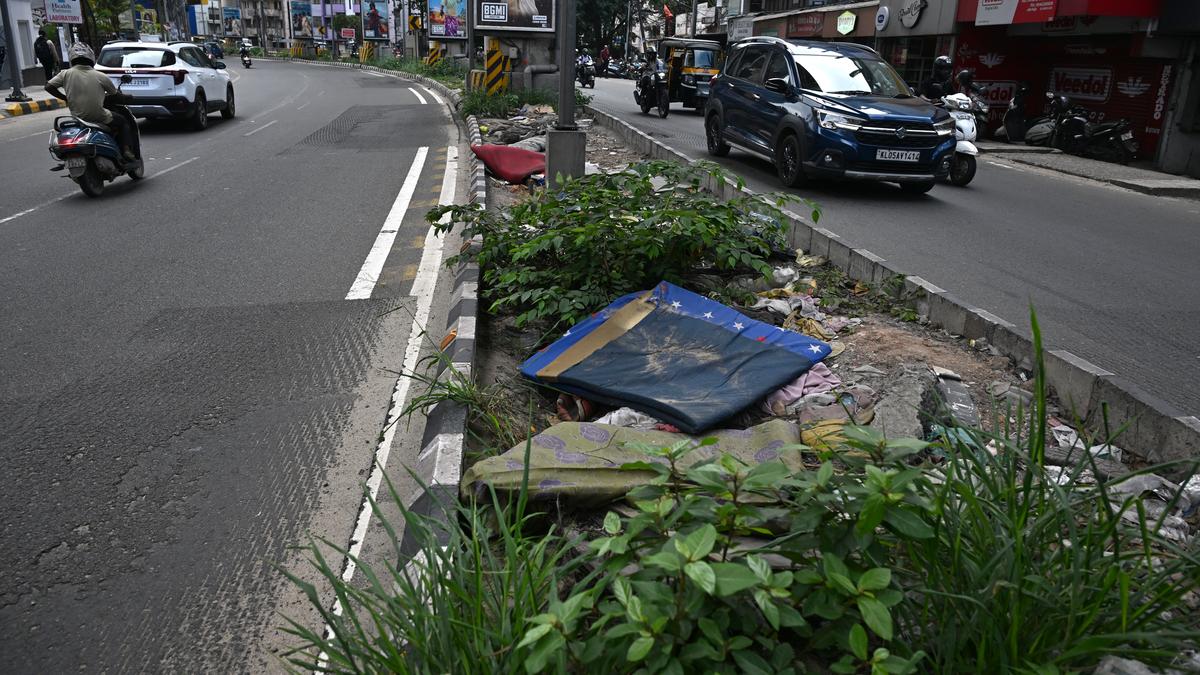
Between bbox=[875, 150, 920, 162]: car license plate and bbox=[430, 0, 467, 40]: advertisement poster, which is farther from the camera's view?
bbox=[430, 0, 467, 40]: advertisement poster

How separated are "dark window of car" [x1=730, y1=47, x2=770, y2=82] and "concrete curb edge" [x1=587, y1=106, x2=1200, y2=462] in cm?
613

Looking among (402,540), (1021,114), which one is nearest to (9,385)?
(402,540)

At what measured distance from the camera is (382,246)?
812 cm

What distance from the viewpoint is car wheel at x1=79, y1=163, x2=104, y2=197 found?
1014cm

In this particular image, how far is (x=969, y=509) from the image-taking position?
2.32 m

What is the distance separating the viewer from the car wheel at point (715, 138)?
14211 millimetres

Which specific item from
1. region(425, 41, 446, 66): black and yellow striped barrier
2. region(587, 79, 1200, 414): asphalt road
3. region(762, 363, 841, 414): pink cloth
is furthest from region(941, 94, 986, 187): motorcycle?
Answer: region(425, 41, 446, 66): black and yellow striped barrier

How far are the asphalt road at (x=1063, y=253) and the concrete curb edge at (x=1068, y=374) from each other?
317 millimetres

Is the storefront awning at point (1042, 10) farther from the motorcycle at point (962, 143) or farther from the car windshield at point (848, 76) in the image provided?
the car windshield at point (848, 76)

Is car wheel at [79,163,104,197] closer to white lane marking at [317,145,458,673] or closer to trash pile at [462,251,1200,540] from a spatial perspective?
white lane marking at [317,145,458,673]

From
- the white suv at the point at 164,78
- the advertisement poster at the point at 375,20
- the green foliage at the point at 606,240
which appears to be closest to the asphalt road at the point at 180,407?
the green foliage at the point at 606,240

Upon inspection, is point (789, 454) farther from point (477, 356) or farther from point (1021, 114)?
point (1021, 114)

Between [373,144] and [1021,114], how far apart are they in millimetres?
13453

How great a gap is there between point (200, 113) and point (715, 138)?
402 inches
